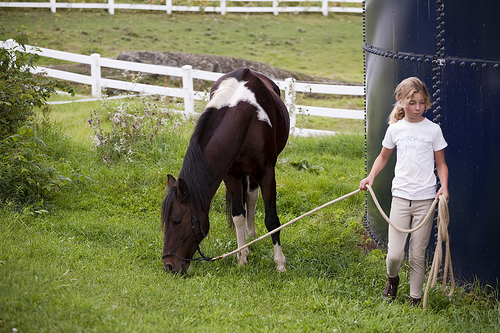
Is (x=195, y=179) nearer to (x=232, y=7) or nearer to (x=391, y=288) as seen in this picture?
(x=391, y=288)

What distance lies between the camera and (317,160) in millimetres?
8344

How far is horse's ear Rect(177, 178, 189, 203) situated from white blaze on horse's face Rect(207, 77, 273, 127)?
825 millimetres

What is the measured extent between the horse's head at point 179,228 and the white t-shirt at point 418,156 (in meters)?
1.69

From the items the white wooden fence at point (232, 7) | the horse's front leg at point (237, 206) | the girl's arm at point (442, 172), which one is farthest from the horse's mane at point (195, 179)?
the white wooden fence at point (232, 7)

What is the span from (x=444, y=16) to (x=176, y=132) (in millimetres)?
5145

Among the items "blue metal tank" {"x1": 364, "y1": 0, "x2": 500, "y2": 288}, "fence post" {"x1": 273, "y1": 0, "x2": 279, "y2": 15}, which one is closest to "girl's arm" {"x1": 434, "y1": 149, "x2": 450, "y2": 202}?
"blue metal tank" {"x1": 364, "y1": 0, "x2": 500, "y2": 288}

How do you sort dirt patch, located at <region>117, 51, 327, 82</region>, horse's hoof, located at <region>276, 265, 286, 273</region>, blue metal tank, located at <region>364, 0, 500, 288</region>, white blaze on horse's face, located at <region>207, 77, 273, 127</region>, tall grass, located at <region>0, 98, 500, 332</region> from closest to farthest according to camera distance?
tall grass, located at <region>0, 98, 500, 332</region> → blue metal tank, located at <region>364, 0, 500, 288</region> → white blaze on horse's face, located at <region>207, 77, 273, 127</region> → horse's hoof, located at <region>276, 265, 286, 273</region> → dirt patch, located at <region>117, 51, 327, 82</region>

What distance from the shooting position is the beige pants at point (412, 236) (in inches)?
147

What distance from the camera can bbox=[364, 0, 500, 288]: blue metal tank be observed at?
12.6 feet

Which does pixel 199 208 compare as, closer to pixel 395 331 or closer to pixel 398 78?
pixel 395 331

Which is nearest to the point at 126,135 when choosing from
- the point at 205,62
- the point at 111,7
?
the point at 205,62

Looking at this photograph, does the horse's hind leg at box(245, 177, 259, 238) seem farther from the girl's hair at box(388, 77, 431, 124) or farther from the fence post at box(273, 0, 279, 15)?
the fence post at box(273, 0, 279, 15)

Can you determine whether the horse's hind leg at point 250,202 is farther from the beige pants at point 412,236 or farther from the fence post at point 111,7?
the fence post at point 111,7

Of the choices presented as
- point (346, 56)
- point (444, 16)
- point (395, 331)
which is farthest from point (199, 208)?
point (346, 56)
